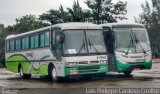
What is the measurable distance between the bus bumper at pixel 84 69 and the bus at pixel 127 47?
159cm

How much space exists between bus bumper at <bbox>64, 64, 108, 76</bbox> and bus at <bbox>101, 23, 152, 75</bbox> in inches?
62.7

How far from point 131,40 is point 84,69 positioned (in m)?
3.61

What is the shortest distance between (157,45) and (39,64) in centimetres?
5844

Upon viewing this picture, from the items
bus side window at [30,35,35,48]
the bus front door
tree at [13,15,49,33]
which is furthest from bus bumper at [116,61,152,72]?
tree at [13,15,49,33]

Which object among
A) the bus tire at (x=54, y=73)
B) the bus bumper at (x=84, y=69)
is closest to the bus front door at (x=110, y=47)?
the bus bumper at (x=84, y=69)

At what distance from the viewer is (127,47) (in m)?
20.3

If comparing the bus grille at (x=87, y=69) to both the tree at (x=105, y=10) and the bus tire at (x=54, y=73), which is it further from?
the tree at (x=105, y=10)

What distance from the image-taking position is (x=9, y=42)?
2814 centimetres

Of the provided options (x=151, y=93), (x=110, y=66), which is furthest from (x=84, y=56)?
(x=151, y=93)

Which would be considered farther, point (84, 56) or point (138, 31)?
point (138, 31)

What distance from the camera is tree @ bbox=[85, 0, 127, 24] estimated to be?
2749 inches

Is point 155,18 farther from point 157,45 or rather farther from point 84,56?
point 84,56

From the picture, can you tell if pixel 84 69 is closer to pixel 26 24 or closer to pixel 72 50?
pixel 72 50

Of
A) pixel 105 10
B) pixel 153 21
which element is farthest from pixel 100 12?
pixel 153 21
